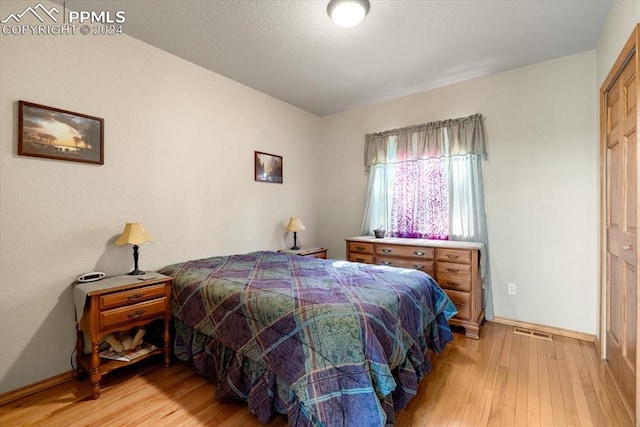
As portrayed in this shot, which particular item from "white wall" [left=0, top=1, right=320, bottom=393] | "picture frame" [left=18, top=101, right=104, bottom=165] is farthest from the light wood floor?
"picture frame" [left=18, top=101, right=104, bottom=165]

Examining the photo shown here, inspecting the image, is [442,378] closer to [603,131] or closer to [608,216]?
[608,216]

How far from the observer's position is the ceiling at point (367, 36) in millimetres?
2074

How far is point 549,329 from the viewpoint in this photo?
110 inches

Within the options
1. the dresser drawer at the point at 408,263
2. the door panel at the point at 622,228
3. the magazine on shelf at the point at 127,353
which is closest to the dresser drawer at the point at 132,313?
the magazine on shelf at the point at 127,353

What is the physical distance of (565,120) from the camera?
2.72m

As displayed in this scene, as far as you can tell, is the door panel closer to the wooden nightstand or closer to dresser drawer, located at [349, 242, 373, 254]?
dresser drawer, located at [349, 242, 373, 254]

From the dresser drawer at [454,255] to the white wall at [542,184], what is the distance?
528mm

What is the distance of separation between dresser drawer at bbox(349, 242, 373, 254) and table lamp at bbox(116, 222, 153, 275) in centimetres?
219

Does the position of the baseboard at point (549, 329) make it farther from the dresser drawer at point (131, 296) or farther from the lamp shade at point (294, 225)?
the dresser drawer at point (131, 296)

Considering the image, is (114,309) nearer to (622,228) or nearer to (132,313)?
(132,313)

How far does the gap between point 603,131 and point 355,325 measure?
2.60 meters

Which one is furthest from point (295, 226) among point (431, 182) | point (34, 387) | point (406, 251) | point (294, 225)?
point (34, 387)

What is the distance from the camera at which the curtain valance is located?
3.12 meters

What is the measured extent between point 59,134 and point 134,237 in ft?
2.89
